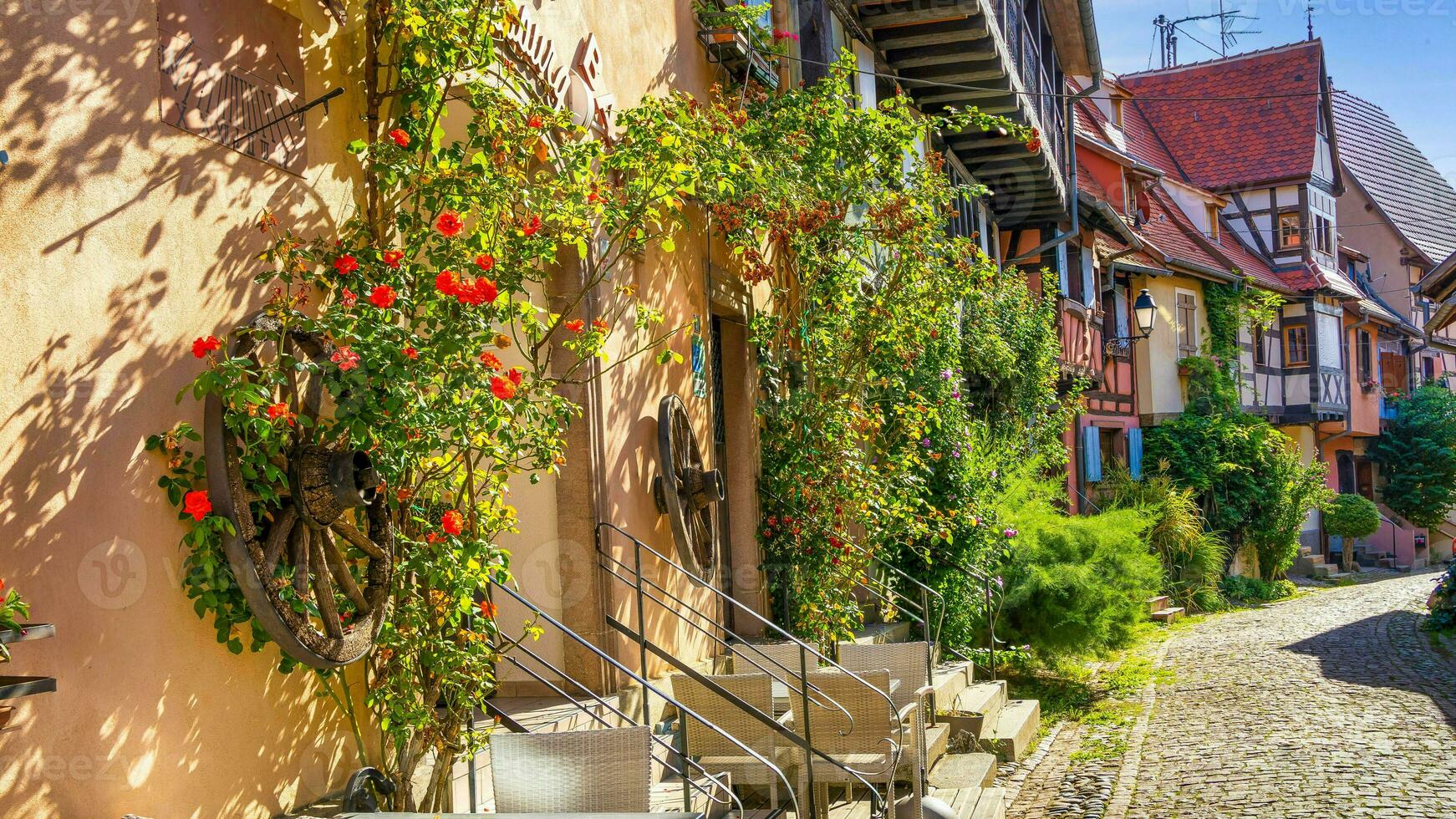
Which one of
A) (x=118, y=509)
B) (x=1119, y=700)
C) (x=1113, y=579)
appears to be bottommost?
(x=1119, y=700)

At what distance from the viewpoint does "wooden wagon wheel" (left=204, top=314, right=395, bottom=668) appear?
3482mm

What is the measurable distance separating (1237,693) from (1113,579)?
4.77ft

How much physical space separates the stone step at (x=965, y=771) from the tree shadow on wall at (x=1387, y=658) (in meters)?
4.17

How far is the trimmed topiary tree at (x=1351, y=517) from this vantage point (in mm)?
26609

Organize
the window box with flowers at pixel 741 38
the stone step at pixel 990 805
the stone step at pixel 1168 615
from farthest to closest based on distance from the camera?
the stone step at pixel 1168 615, the window box with flowers at pixel 741 38, the stone step at pixel 990 805

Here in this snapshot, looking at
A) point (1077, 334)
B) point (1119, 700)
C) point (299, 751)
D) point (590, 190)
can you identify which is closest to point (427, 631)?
point (299, 751)

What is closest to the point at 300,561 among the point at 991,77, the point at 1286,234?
the point at 991,77

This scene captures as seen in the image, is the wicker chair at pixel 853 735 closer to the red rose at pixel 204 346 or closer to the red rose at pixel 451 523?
the red rose at pixel 451 523

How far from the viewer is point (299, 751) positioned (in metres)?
4.01

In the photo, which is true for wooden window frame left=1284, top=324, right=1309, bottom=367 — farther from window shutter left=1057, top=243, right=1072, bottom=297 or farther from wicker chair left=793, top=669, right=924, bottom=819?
wicker chair left=793, top=669, right=924, bottom=819

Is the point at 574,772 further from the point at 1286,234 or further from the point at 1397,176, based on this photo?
the point at 1397,176

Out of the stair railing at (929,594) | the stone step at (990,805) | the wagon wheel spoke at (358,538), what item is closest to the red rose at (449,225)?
the wagon wheel spoke at (358,538)

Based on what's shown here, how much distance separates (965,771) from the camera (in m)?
7.50

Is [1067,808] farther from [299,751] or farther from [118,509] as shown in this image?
[118,509]
